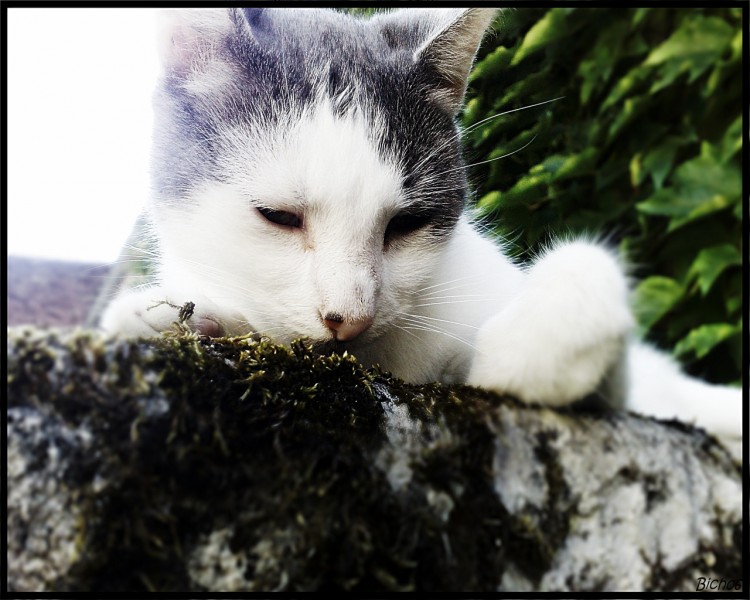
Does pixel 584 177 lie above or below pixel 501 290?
above

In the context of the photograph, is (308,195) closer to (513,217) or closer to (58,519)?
(513,217)

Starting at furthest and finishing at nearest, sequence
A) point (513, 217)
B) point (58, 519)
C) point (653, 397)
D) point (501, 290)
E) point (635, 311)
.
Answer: point (513, 217)
point (501, 290)
point (653, 397)
point (635, 311)
point (58, 519)

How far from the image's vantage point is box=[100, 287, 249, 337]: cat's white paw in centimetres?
92

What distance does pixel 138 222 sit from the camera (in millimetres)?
1255

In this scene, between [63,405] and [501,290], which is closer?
[63,405]

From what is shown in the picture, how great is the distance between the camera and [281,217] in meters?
1.06

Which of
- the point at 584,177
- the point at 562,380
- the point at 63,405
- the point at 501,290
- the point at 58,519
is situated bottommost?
the point at 58,519

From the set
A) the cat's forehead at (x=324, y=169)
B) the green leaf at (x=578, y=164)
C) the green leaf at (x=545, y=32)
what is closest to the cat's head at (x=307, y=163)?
the cat's forehead at (x=324, y=169)

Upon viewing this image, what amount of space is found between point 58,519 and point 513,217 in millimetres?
981

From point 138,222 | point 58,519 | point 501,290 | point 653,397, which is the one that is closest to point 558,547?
point 653,397

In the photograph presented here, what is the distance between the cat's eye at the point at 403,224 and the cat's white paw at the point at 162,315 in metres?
0.33

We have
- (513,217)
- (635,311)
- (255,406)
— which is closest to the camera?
(255,406)

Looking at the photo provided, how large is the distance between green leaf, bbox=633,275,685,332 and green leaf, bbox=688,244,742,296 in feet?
0.13

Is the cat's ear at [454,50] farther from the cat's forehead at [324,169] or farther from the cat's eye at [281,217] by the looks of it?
the cat's eye at [281,217]
